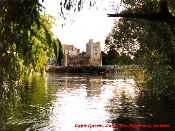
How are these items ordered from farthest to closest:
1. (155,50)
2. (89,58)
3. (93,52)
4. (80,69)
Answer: (89,58)
(93,52)
(80,69)
(155,50)

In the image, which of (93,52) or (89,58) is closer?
(93,52)

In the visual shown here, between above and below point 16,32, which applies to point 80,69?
below

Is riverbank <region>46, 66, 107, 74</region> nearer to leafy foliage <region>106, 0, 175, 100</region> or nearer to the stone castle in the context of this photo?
the stone castle

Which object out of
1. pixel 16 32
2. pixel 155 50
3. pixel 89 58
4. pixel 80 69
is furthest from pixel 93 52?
pixel 16 32

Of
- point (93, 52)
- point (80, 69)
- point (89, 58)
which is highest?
point (93, 52)

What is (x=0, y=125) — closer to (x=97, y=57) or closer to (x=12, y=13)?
(x=12, y=13)

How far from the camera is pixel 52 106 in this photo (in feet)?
130

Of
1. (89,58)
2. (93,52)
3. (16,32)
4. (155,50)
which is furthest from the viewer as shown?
(89,58)

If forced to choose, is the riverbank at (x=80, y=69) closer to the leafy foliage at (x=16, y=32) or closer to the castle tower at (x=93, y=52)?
the castle tower at (x=93, y=52)

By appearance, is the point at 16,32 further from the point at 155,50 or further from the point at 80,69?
the point at 80,69

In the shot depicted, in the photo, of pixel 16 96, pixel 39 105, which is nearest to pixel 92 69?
pixel 39 105

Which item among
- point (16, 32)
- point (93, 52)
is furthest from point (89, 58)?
point (16, 32)

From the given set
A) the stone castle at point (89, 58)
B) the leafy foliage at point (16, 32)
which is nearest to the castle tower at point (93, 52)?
the stone castle at point (89, 58)

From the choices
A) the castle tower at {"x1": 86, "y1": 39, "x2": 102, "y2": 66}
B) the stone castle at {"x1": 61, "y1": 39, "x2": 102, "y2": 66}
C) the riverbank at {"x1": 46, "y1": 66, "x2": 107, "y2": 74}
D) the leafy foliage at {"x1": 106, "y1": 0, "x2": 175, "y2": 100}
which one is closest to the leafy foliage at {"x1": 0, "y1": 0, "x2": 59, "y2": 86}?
the leafy foliage at {"x1": 106, "y1": 0, "x2": 175, "y2": 100}
